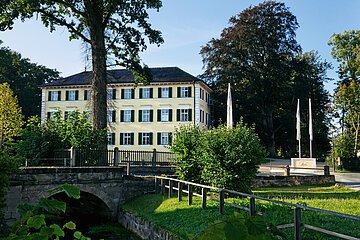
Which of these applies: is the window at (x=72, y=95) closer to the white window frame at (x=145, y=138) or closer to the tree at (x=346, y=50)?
the white window frame at (x=145, y=138)

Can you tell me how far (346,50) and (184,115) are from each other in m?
23.2

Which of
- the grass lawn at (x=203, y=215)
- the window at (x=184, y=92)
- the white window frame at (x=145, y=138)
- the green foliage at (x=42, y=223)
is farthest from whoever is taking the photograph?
the white window frame at (x=145, y=138)

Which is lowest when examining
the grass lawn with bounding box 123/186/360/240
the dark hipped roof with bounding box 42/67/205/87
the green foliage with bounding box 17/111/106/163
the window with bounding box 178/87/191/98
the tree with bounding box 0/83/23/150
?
the grass lawn with bounding box 123/186/360/240

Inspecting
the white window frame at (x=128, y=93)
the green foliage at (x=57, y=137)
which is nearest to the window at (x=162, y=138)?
the white window frame at (x=128, y=93)

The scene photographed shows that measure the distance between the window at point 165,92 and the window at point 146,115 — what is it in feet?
7.66

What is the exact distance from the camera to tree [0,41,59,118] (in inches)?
2281

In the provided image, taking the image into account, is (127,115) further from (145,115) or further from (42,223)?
(42,223)

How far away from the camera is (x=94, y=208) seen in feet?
63.9

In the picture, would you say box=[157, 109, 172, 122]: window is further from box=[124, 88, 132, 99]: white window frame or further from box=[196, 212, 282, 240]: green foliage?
box=[196, 212, 282, 240]: green foliage

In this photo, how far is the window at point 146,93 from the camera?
48.8 metres

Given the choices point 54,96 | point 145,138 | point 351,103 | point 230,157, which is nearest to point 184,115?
point 145,138

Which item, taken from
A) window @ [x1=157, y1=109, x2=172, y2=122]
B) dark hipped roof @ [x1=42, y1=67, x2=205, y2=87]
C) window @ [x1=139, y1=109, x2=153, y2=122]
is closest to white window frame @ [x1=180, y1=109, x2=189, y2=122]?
window @ [x1=157, y1=109, x2=172, y2=122]

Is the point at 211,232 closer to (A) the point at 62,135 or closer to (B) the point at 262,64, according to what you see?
(A) the point at 62,135

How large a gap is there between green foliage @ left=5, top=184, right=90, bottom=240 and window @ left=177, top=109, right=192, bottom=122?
1798 inches
